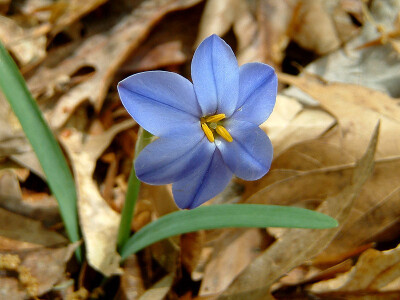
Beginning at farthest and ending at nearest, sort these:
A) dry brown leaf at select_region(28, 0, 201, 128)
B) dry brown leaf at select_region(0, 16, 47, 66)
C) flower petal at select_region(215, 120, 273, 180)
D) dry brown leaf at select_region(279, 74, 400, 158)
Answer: dry brown leaf at select_region(0, 16, 47, 66), dry brown leaf at select_region(28, 0, 201, 128), dry brown leaf at select_region(279, 74, 400, 158), flower petal at select_region(215, 120, 273, 180)

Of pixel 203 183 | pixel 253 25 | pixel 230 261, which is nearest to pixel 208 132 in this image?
pixel 203 183

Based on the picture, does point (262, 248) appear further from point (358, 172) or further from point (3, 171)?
point (3, 171)

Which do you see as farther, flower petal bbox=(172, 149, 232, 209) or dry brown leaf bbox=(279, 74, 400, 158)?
dry brown leaf bbox=(279, 74, 400, 158)

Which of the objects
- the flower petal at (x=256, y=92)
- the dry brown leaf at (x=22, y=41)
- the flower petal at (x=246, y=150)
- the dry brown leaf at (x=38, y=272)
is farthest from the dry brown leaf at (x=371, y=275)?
the dry brown leaf at (x=22, y=41)

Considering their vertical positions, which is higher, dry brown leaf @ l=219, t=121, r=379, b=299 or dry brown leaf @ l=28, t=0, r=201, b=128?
dry brown leaf @ l=28, t=0, r=201, b=128

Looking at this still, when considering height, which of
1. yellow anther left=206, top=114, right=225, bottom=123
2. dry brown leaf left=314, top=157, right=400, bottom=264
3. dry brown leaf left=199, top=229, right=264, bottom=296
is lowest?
dry brown leaf left=199, top=229, right=264, bottom=296

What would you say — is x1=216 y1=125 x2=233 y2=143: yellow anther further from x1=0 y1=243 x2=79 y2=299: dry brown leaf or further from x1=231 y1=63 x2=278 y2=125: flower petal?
x1=0 y1=243 x2=79 y2=299: dry brown leaf

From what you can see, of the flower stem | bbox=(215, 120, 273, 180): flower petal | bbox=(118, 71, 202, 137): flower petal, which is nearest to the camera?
bbox=(118, 71, 202, 137): flower petal

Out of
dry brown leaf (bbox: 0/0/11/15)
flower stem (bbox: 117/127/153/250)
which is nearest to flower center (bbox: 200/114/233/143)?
flower stem (bbox: 117/127/153/250)

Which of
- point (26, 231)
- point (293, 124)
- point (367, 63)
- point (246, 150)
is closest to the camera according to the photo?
point (246, 150)

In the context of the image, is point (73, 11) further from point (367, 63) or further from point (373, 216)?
point (373, 216)
